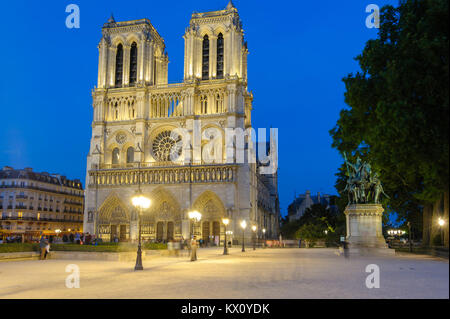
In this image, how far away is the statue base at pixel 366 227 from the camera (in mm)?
25188

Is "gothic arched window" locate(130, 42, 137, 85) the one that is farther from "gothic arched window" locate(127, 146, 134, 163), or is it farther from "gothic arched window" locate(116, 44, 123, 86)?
"gothic arched window" locate(127, 146, 134, 163)

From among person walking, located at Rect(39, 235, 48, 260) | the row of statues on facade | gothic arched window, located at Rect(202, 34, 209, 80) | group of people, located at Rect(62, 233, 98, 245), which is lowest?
group of people, located at Rect(62, 233, 98, 245)

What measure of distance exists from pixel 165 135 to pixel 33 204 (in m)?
21.0

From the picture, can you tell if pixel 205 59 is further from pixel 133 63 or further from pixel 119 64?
pixel 119 64

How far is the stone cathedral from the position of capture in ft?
155

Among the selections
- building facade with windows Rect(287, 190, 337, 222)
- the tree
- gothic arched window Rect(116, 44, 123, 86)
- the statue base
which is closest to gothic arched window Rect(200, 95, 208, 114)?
gothic arched window Rect(116, 44, 123, 86)

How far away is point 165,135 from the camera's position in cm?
5125

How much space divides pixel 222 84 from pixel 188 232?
1696 cm

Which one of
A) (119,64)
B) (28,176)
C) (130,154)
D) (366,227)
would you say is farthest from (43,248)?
(28,176)

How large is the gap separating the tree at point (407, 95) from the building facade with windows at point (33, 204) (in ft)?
155

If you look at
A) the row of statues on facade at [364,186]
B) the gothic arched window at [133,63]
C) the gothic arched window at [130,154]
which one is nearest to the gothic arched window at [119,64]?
the gothic arched window at [133,63]

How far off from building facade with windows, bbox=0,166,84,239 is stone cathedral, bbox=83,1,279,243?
10.6 metres
